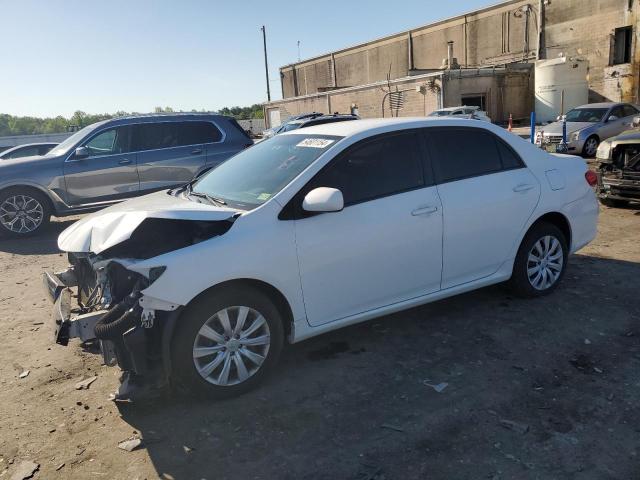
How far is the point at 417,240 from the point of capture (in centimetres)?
399

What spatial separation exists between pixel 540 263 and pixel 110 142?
291 inches

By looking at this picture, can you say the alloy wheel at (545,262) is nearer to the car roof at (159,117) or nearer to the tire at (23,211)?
the car roof at (159,117)

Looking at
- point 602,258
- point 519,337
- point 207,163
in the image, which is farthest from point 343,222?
point 207,163

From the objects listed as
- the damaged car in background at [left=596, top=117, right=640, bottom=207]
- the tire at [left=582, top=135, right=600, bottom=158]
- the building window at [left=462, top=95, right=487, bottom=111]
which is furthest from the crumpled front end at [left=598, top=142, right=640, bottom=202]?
the building window at [left=462, top=95, right=487, bottom=111]

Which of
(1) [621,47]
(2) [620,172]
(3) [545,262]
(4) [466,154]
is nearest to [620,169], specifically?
(2) [620,172]

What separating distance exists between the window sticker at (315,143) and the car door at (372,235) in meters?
0.20

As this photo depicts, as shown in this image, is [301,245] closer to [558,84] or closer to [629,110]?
[629,110]

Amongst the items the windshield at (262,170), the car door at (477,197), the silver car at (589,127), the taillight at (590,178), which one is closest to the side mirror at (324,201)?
the windshield at (262,170)

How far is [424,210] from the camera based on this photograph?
4023mm

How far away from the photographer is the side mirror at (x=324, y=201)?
11.4 ft

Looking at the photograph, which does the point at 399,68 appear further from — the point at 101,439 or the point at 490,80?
the point at 101,439

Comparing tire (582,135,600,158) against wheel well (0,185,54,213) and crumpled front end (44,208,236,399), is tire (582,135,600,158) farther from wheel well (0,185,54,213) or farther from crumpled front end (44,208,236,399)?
crumpled front end (44,208,236,399)

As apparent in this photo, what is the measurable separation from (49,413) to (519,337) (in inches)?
134

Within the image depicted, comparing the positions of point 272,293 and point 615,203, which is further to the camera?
point 615,203
